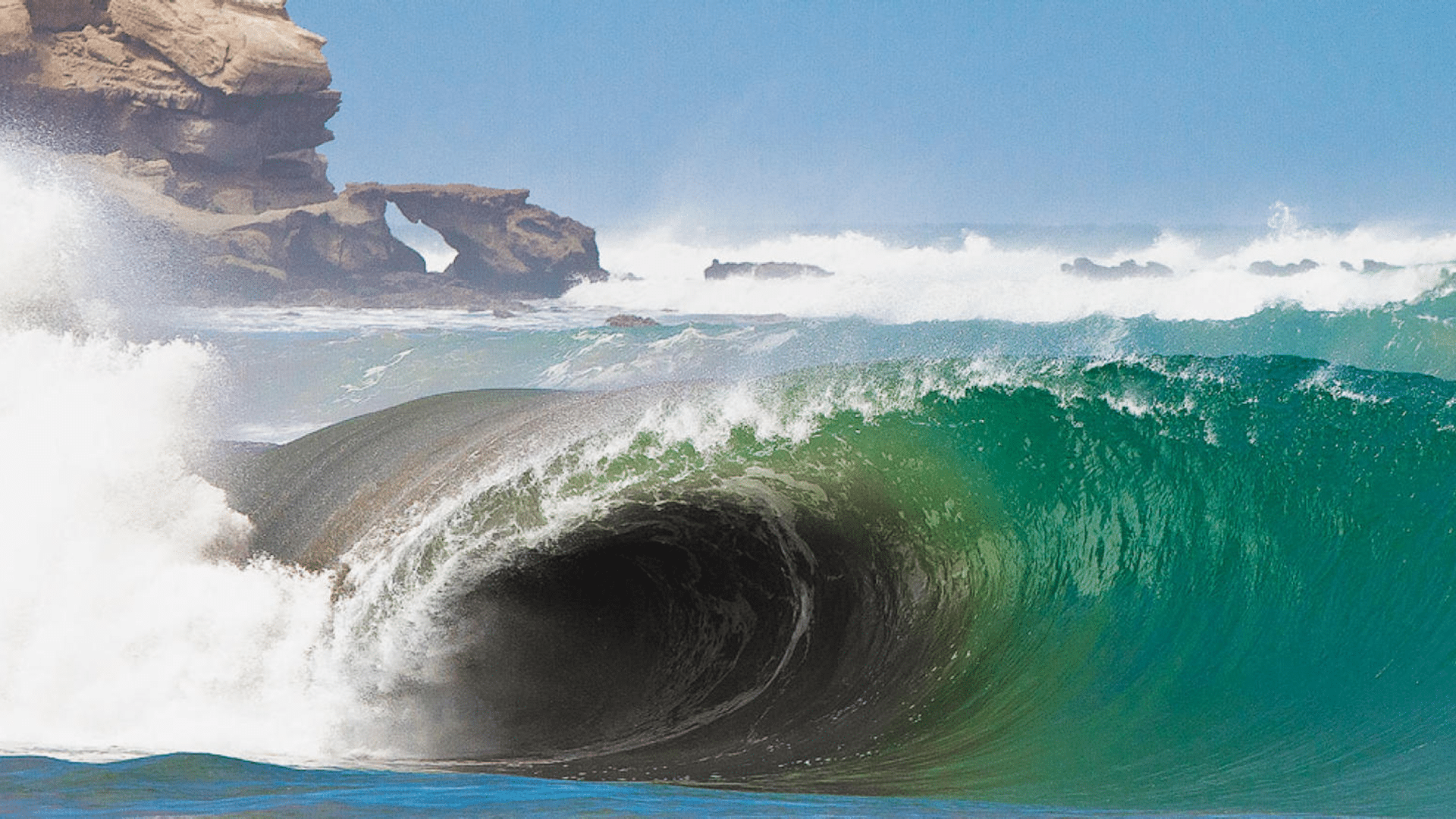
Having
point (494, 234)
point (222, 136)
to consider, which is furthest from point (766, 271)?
point (222, 136)

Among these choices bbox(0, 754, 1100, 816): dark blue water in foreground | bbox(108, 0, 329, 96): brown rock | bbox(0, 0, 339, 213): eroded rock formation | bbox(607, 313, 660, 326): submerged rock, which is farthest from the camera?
bbox(108, 0, 329, 96): brown rock

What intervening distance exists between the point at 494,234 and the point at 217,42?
58.1 ft

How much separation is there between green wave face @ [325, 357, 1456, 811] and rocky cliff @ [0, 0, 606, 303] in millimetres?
60046

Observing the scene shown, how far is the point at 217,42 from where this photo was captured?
207 ft

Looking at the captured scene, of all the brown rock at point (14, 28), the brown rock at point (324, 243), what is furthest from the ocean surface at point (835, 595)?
the brown rock at point (14, 28)

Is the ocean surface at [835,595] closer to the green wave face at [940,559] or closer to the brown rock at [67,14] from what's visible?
the green wave face at [940,559]

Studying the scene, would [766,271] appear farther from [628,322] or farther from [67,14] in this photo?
[67,14]

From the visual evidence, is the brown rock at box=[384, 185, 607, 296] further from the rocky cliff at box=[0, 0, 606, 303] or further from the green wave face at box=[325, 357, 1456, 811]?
the green wave face at box=[325, 357, 1456, 811]

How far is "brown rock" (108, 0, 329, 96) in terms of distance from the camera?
2479 inches

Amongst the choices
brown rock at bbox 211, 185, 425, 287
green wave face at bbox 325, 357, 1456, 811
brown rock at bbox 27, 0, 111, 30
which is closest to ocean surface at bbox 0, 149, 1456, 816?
green wave face at bbox 325, 357, 1456, 811

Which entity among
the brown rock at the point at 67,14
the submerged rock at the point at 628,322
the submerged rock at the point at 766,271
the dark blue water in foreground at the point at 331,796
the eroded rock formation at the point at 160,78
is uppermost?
the brown rock at the point at 67,14

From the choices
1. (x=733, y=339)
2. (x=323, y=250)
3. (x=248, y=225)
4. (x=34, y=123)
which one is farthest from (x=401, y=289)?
(x=733, y=339)

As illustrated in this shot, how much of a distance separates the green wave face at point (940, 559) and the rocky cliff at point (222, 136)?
60046mm

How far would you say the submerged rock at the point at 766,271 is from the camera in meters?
68.3
